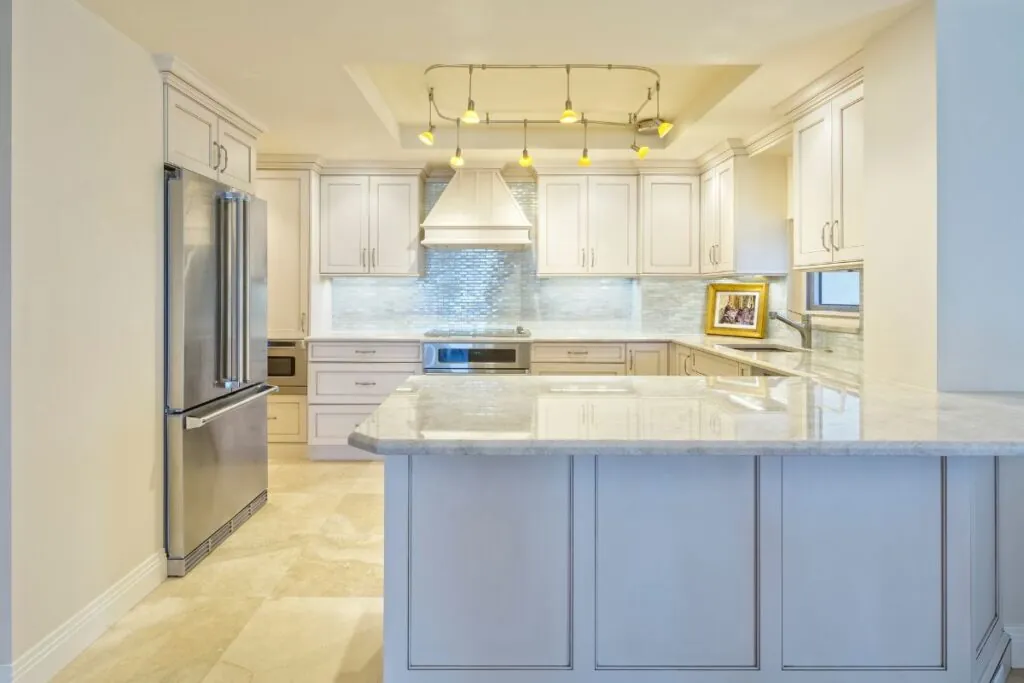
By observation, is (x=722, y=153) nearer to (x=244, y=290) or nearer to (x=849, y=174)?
(x=849, y=174)

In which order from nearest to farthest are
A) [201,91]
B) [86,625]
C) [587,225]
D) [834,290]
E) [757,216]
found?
[86,625]
[201,91]
[834,290]
[757,216]
[587,225]

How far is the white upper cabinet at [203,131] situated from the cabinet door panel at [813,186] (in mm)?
3009

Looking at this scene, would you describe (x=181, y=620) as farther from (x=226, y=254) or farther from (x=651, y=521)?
(x=651, y=521)

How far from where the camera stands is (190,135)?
3.19 metres

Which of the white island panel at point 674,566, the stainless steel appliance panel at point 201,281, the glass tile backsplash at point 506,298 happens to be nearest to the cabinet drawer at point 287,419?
the glass tile backsplash at point 506,298

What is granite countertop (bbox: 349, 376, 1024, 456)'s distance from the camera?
152 centimetres

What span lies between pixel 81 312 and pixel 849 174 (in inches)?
125

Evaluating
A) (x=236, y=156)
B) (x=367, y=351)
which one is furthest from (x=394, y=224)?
(x=236, y=156)

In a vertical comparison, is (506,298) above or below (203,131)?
below

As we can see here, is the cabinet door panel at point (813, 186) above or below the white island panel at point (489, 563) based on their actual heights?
above

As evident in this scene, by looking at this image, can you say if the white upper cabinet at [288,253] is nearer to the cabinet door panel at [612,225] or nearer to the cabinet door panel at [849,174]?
the cabinet door panel at [612,225]

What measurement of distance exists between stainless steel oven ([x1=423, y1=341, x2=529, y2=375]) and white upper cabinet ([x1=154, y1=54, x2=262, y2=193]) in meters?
1.77

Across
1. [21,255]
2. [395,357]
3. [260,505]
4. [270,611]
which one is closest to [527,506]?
[270,611]

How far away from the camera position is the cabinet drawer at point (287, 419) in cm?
508
